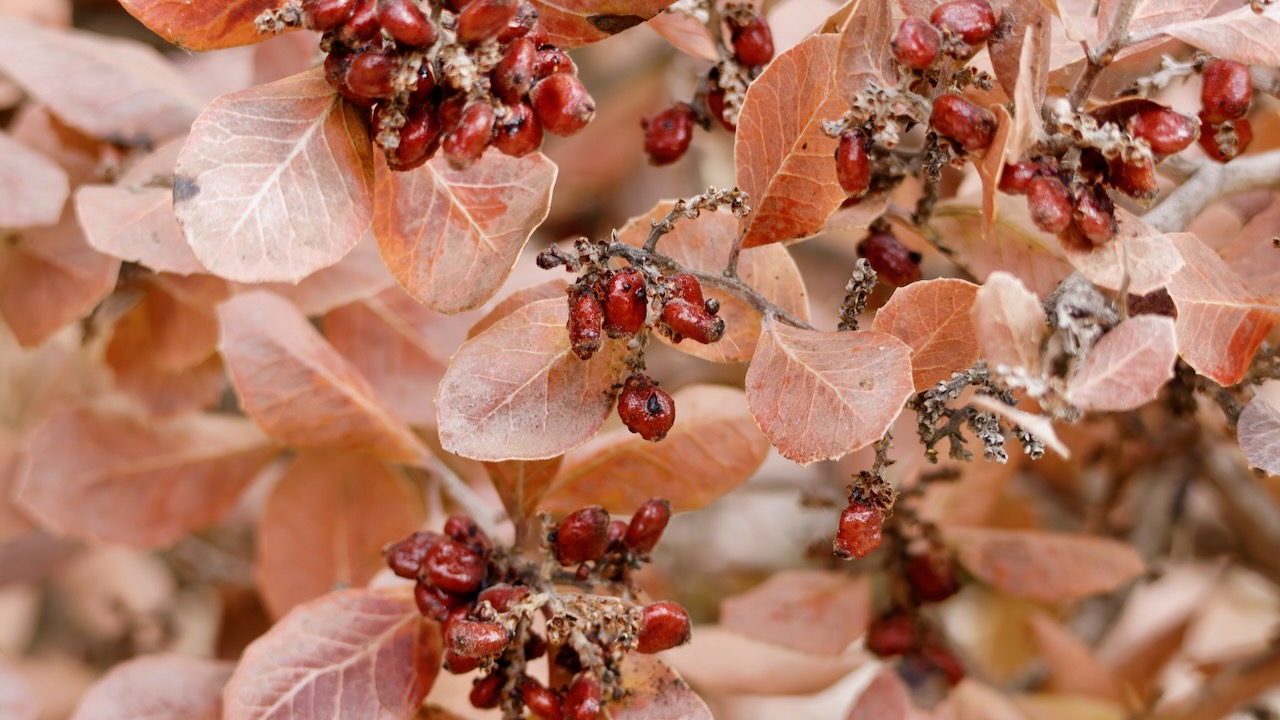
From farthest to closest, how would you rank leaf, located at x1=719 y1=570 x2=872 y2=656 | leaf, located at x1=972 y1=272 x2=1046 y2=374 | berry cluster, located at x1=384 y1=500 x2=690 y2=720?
leaf, located at x1=719 y1=570 x2=872 y2=656 → berry cluster, located at x1=384 y1=500 x2=690 y2=720 → leaf, located at x1=972 y1=272 x2=1046 y2=374

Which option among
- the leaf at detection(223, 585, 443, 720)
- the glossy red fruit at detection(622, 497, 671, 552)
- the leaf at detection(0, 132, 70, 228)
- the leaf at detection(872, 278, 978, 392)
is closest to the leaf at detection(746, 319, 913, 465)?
the leaf at detection(872, 278, 978, 392)

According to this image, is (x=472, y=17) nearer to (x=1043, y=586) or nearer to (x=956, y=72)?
(x=956, y=72)

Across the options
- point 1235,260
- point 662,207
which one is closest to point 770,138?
point 662,207

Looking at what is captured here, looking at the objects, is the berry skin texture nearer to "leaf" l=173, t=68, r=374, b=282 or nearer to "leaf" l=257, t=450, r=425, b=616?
"leaf" l=173, t=68, r=374, b=282

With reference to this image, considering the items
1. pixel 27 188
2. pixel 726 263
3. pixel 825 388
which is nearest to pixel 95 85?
pixel 27 188

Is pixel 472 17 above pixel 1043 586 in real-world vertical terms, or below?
above

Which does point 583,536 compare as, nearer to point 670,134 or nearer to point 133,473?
point 670,134

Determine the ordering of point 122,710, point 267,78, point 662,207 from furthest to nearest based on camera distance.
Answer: point 267,78
point 122,710
point 662,207
